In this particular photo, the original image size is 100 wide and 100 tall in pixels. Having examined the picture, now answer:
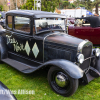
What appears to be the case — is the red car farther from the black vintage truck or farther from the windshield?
the windshield

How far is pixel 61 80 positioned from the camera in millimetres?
2932

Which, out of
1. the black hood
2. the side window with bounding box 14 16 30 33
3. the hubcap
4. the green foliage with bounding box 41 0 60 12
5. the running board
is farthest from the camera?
the green foliage with bounding box 41 0 60 12

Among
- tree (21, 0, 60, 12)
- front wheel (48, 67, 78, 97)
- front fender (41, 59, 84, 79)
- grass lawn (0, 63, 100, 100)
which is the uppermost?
tree (21, 0, 60, 12)

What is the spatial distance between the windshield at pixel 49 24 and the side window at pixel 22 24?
1.17 ft

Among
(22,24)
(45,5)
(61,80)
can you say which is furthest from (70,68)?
(45,5)

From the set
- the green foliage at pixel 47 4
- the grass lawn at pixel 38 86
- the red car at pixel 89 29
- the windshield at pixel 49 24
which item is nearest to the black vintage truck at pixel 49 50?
the windshield at pixel 49 24

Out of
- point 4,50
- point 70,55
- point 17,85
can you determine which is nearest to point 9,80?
point 17,85

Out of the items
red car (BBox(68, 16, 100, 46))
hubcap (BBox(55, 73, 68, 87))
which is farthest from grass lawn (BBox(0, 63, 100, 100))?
red car (BBox(68, 16, 100, 46))

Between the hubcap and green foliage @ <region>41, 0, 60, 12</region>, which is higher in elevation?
green foliage @ <region>41, 0, 60, 12</region>

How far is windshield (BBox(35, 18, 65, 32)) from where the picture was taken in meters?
3.58

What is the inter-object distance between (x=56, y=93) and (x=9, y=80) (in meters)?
1.50

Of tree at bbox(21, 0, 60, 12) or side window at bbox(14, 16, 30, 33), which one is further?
tree at bbox(21, 0, 60, 12)

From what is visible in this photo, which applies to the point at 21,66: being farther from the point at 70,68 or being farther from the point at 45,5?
the point at 45,5

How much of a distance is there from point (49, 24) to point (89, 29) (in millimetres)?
4226
